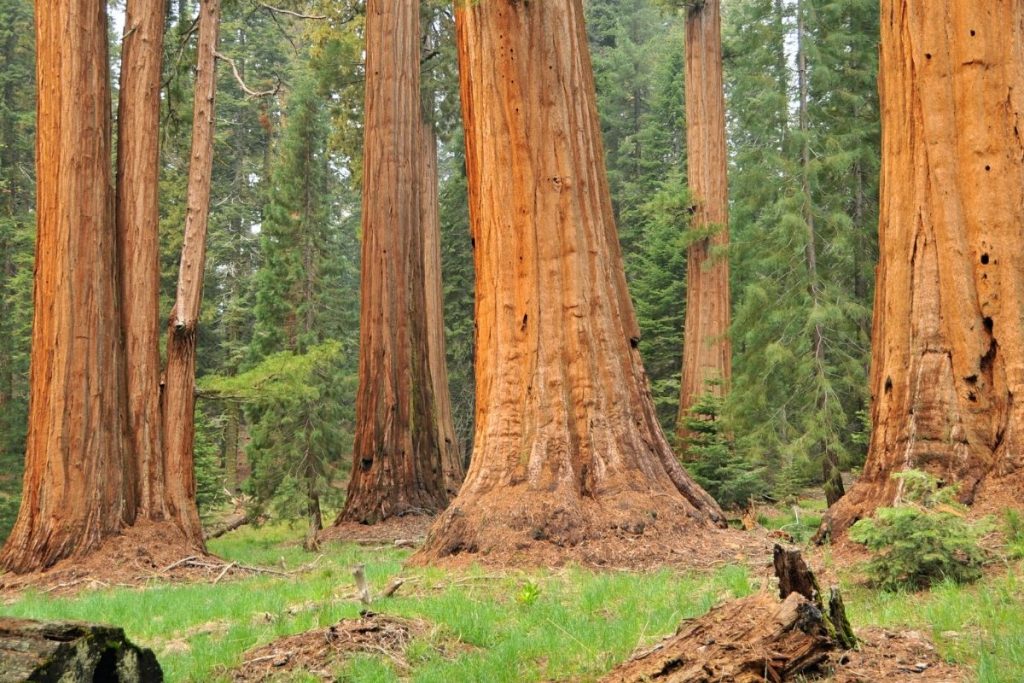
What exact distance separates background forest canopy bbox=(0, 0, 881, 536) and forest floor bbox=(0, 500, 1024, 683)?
696cm

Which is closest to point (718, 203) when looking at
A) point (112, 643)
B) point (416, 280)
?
point (416, 280)

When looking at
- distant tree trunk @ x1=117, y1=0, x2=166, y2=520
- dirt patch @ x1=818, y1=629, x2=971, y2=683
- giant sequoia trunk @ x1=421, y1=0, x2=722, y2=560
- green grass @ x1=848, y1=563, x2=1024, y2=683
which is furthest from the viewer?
distant tree trunk @ x1=117, y1=0, x2=166, y2=520

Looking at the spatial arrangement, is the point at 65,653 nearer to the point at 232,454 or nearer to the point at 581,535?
the point at 581,535

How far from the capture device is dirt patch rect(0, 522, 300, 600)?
9438 millimetres

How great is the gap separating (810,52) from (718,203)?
3372mm

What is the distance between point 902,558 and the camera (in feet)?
18.1

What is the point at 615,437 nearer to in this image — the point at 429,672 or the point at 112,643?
the point at 429,672

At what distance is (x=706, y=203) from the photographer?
1786 centimetres

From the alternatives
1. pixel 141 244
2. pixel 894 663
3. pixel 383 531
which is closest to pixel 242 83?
pixel 141 244

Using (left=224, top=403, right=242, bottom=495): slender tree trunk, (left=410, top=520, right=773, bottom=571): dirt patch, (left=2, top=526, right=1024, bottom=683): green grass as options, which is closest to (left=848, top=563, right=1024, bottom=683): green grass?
(left=2, top=526, right=1024, bottom=683): green grass

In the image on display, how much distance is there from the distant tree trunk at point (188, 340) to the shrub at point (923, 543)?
862 cm

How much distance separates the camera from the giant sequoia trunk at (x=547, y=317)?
800cm

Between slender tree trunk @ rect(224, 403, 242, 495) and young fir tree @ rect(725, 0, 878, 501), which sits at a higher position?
young fir tree @ rect(725, 0, 878, 501)

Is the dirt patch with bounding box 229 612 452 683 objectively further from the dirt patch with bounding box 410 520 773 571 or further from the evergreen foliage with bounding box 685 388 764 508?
the evergreen foliage with bounding box 685 388 764 508
